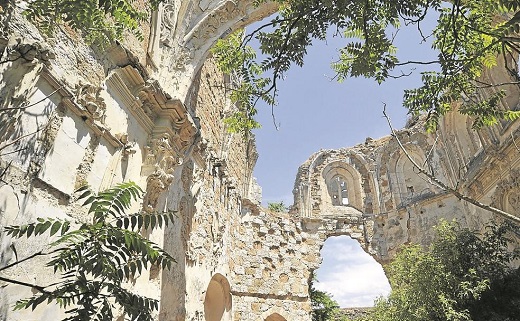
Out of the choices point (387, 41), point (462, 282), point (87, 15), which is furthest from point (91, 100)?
point (462, 282)

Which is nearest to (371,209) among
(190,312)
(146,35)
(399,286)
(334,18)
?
(399,286)

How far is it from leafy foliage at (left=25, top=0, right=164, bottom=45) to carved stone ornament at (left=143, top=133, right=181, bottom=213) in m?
1.47

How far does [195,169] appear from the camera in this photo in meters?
7.96

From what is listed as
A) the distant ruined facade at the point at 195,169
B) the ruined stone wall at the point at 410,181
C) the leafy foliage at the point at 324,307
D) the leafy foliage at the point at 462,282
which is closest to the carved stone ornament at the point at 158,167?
the distant ruined facade at the point at 195,169

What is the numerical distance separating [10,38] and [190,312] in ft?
18.7

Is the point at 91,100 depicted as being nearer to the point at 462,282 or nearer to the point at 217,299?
the point at 462,282

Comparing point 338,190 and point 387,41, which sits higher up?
point 338,190

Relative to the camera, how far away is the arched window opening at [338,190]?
1753 centimetres

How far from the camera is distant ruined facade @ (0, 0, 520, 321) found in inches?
121

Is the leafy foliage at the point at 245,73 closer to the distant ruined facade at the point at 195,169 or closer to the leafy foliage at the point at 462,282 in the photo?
the distant ruined facade at the point at 195,169

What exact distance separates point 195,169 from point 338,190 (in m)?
11.1

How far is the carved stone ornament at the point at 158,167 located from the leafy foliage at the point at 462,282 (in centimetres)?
529

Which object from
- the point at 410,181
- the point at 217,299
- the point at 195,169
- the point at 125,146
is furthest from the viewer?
the point at 410,181

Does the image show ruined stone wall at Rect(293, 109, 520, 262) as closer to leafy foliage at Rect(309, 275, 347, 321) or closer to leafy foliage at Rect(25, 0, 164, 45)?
leafy foliage at Rect(309, 275, 347, 321)
